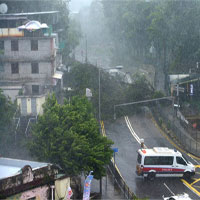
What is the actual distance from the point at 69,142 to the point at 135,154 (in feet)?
37.1

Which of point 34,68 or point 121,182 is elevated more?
point 34,68

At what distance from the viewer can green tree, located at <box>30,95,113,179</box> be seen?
2170cm

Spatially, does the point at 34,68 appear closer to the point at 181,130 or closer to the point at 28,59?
the point at 28,59

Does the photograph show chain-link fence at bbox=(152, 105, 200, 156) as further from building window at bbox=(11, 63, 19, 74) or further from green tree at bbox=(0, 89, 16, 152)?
building window at bbox=(11, 63, 19, 74)

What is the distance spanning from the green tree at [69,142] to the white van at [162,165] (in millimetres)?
3752

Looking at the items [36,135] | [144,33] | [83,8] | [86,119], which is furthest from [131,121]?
[83,8]

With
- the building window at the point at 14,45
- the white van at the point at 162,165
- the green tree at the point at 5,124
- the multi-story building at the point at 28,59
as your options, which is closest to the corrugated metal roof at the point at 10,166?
the white van at the point at 162,165

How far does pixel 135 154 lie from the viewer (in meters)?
32.3

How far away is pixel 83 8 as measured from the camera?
11044 centimetres

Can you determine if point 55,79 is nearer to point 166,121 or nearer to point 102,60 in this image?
point 166,121

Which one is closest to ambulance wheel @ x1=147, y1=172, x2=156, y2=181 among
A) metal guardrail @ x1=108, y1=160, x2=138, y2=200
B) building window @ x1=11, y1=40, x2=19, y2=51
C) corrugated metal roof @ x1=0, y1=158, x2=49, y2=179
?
metal guardrail @ x1=108, y1=160, x2=138, y2=200

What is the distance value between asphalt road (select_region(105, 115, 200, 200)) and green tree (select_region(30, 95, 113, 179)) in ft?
13.0

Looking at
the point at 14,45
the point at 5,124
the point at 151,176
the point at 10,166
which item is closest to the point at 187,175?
the point at 151,176

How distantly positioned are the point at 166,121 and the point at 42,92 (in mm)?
12761
